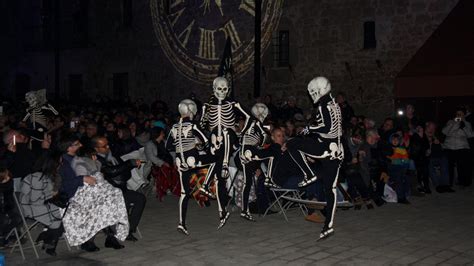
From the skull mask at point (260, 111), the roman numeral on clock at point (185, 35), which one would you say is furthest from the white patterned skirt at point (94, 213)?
the roman numeral on clock at point (185, 35)

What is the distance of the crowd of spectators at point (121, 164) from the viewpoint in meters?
7.16

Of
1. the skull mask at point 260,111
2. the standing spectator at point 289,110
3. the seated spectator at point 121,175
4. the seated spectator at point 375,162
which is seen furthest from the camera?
the standing spectator at point 289,110

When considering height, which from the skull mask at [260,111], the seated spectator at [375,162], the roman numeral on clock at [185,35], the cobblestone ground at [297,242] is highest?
the roman numeral on clock at [185,35]

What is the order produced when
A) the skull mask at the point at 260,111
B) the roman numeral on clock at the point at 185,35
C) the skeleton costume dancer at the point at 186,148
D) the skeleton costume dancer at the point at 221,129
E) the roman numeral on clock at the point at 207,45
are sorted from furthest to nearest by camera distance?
the roman numeral on clock at the point at 185,35
the roman numeral on clock at the point at 207,45
the skull mask at the point at 260,111
the skeleton costume dancer at the point at 221,129
the skeleton costume dancer at the point at 186,148

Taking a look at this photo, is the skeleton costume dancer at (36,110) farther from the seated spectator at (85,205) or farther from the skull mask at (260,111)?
the seated spectator at (85,205)

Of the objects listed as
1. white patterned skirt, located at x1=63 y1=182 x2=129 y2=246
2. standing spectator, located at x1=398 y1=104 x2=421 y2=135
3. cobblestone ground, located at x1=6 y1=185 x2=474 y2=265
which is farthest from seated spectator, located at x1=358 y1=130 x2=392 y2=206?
white patterned skirt, located at x1=63 y1=182 x2=129 y2=246

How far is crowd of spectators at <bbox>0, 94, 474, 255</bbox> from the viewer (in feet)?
23.5

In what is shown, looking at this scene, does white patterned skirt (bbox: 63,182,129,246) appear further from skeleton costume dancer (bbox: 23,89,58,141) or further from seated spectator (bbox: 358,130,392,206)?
skeleton costume dancer (bbox: 23,89,58,141)

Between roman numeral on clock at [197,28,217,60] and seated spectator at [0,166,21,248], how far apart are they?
16.5 metres

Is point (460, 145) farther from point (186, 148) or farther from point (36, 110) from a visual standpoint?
point (36, 110)

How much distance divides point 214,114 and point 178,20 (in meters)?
16.3

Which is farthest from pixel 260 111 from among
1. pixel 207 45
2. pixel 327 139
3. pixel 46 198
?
pixel 207 45

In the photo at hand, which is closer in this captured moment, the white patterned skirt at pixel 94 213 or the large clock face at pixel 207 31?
the white patterned skirt at pixel 94 213

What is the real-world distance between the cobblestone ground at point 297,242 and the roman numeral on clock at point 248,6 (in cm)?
1302
